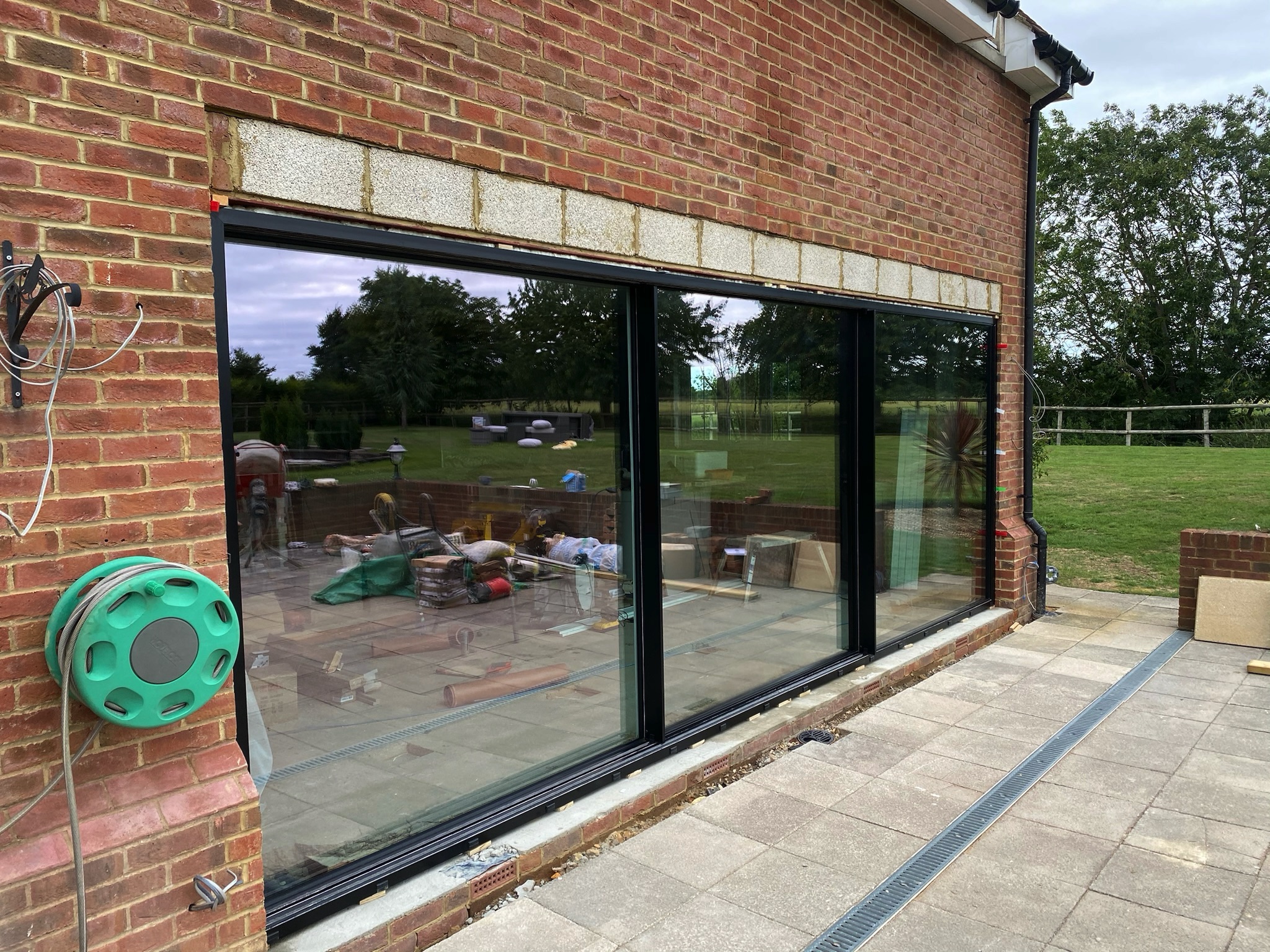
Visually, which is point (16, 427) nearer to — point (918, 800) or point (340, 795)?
point (340, 795)

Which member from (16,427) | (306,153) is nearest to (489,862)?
(16,427)

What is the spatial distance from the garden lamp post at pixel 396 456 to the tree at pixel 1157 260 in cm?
2305

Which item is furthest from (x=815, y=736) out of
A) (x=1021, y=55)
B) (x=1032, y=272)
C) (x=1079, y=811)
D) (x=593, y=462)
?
(x=1021, y=55)

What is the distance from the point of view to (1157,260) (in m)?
24.2

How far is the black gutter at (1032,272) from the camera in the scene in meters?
7.45

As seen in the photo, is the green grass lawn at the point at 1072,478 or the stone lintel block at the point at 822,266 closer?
the green grass lawn at the point at 1072,478

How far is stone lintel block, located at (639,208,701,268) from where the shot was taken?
417 centimetres

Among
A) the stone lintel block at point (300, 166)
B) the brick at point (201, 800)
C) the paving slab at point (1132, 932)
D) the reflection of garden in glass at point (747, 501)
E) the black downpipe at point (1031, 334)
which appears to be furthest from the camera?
the black downpipe at point (1031, 334)

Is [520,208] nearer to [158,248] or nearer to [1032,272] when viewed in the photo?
[158,248]

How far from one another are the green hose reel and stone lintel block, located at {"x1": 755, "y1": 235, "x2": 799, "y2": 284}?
334cm

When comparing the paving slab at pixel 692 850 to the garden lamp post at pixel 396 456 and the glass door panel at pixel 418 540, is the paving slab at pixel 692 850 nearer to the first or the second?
the glass door panel at pixel 418 540

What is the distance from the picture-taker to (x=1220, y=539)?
7195mm

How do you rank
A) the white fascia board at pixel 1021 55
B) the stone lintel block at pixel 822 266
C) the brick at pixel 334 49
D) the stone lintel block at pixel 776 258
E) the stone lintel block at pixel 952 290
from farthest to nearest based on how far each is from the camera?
the white fascia board at pixel 1021 55 → the stone lintel block at pixel 952 290 → the stone lintel block at pixel 822 266 → the stone lintel block at pixel 776 258 → the brick at pixel 334 49

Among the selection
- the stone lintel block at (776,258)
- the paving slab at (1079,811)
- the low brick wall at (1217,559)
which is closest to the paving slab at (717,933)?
the paving slab at (1079,811)
